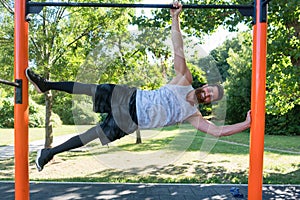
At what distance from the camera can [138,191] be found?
503 centimetres

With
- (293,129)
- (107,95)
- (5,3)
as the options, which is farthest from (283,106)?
(293,129)

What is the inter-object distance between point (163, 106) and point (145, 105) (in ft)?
0.38

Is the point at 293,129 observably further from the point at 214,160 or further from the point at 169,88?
the point at 169,88

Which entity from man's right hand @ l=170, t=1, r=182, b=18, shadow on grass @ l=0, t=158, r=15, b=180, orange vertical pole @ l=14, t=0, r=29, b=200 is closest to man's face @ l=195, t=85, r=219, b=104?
man's right hand @ l=170, t=1, r=182, b=18

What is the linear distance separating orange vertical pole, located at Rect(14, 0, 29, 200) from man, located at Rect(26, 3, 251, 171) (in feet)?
0.27

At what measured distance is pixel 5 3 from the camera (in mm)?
5953

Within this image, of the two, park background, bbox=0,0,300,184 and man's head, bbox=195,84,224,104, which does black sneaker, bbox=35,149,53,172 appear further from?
park background, bbox=0,0,300,184

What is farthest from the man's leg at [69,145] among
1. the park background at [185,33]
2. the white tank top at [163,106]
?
the park background at [185,33]

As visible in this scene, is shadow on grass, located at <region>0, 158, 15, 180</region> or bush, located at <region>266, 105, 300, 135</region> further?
bush, located at <region>266, 105, 300, 135</region>

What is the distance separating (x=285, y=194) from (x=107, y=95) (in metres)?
3.81

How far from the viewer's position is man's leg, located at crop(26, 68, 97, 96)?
2033 millimetres

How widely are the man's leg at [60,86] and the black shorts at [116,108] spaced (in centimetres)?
6

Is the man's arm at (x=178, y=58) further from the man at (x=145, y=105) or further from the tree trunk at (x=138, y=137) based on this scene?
the tree trunk at (x=138, y=137)

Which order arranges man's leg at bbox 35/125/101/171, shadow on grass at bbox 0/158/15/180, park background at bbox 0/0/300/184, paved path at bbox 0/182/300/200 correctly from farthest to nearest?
shadow on grass at bbox 0/158/15/180, park background at bbox 0/0/300/184, paved path at bbox 0/182/300/200, man's leg at bbox 35/125/101/171
